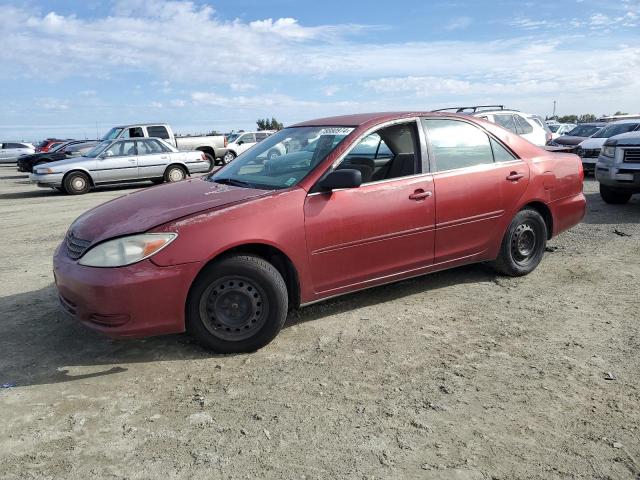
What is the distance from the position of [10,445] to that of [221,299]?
57.0 inches

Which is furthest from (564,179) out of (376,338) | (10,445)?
(10,445)

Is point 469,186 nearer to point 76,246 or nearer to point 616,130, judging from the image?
point 76,246

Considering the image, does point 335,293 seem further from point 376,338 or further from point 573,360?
point 573,360

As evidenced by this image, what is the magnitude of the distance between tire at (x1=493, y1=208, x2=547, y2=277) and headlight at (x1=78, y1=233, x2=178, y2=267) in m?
3.20

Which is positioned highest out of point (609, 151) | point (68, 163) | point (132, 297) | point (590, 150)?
point (609, 151)

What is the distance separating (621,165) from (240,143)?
1806 cm

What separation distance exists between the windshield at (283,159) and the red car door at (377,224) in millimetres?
327

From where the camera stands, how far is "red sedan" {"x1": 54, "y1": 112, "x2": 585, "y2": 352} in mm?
3523

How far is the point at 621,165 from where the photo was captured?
30.0ft

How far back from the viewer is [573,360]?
3.60 meters

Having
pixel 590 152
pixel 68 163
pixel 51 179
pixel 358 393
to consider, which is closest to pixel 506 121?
pixel 590 152

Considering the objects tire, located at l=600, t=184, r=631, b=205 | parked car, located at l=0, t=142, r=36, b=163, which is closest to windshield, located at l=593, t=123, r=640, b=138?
tire, located at l=600, t=184, r=631, b=205

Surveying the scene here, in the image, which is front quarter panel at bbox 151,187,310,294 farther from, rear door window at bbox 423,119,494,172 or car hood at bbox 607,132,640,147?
car hood at bbox 607,132,640,147

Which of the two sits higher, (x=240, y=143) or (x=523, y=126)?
(x=523, y=126)
